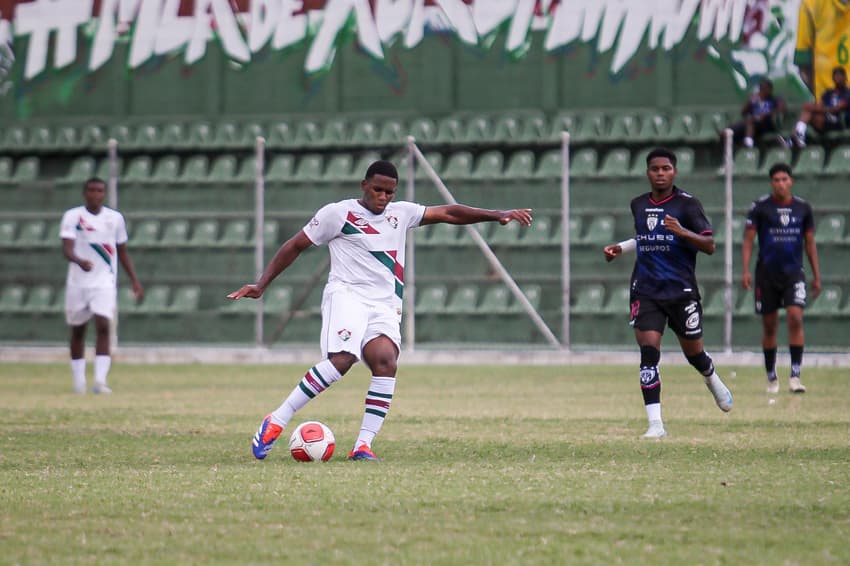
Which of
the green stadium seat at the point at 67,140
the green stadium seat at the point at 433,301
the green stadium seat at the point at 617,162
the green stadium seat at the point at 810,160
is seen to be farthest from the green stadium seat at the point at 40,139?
the green stadium seat at the point at 810,160

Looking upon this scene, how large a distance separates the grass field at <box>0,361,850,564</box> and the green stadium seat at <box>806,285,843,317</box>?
19.9 ft

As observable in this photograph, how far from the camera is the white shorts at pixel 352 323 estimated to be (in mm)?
9367

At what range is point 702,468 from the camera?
28.4 ft

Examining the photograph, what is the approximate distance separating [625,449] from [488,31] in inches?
723

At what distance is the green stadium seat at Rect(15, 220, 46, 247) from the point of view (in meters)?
24.3

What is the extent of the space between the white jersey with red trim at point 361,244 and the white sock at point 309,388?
518mm

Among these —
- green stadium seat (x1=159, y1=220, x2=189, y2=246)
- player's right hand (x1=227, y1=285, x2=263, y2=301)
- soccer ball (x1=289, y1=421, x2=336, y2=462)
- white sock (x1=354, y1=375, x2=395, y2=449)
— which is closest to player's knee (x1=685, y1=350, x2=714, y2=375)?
white sock (x1=354, y1=375, x2=395, y2=449)

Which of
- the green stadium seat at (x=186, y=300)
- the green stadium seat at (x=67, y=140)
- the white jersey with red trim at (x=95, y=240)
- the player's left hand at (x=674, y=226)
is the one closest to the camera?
the player's left hand at (x=674, y=226)

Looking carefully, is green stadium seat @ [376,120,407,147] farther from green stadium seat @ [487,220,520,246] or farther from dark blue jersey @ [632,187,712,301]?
dark blue jersey @ [632,187,712,301]

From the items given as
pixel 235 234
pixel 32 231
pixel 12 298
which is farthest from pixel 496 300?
pixel 32 231

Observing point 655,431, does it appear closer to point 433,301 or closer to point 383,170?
point 383,170

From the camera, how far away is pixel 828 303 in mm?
20734

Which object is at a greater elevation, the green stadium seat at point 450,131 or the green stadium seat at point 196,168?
the green stadium seat at point 450,131

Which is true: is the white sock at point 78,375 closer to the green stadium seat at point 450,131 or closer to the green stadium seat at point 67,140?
the green stadium seat at point 450,131
